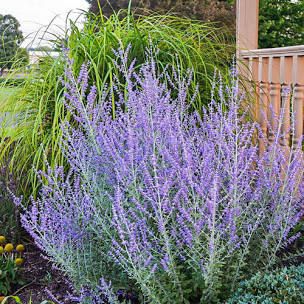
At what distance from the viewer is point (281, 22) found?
1195 cm

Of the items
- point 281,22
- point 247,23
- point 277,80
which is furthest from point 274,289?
point 281,22

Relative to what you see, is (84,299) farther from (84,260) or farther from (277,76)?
(277,76)

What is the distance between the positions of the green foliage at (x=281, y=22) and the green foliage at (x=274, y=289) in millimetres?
10976

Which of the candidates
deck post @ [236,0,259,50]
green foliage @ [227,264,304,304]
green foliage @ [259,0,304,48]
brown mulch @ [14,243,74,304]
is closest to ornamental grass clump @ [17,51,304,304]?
green foliage @ [227,264,304,304]

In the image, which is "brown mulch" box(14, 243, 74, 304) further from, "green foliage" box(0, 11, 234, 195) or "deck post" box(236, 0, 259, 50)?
"deck post" box(236, 0, 259, 50)

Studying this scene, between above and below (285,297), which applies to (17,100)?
above

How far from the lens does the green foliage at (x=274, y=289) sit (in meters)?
1.51

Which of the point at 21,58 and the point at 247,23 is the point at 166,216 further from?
the point at 247,23

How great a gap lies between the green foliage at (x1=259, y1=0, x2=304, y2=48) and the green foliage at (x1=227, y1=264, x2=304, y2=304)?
36.0ft

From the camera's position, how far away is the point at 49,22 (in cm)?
313

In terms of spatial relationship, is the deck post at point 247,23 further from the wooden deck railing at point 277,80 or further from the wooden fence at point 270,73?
the wooden deck railing at point 277,80

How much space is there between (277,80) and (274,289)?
2007 millimetres

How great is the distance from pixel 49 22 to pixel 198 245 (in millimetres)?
2121

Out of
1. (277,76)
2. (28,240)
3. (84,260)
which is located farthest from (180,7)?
(84,260)
